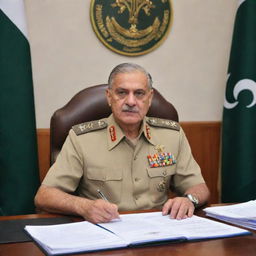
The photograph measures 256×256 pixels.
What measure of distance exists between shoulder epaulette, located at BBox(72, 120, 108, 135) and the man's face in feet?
0.42

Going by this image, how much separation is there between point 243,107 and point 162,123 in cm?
111

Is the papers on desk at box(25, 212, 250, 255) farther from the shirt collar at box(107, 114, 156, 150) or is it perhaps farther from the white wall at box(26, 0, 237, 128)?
the white wall at box(26, 0, 237, 128)

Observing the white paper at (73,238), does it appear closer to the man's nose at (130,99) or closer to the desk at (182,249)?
the desk at (182,249)

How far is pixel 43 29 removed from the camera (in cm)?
316

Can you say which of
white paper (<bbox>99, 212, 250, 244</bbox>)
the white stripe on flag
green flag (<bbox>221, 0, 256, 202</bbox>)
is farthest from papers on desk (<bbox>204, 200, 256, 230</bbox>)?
the white stripe on flag

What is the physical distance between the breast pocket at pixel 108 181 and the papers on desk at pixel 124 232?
538 millimetres

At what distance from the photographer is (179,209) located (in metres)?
1.57

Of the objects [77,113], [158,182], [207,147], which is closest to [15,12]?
[77,113]

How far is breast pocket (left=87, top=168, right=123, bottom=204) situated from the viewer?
208cm

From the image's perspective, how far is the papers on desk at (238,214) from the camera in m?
1.46

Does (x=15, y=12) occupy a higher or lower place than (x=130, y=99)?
higher

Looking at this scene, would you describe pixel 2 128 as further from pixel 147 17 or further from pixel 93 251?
pixel 93 251

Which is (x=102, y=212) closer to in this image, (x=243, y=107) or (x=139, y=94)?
(x=139, y=94)

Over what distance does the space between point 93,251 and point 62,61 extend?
7.40 feet
